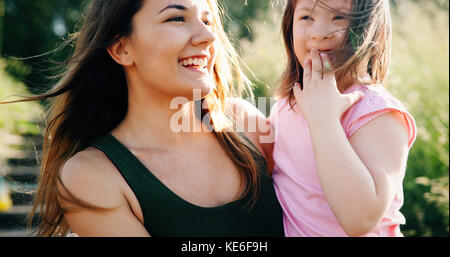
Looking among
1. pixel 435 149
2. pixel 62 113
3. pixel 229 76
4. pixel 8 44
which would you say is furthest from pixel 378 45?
pixel 8 44

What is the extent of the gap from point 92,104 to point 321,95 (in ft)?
4.02

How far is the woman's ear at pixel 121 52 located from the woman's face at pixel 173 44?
61mm

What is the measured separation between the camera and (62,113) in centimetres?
Answer: 247

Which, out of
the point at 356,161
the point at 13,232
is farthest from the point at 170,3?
the point at 13,232

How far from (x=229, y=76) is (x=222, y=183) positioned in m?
0.70

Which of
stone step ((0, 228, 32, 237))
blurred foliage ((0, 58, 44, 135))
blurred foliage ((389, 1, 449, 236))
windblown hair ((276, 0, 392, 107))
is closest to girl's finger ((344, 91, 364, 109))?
windblown hair ((276, 0, 392, 107))

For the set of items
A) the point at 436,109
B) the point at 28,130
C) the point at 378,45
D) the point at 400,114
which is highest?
the point at 378,45

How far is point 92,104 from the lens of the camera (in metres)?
2.50

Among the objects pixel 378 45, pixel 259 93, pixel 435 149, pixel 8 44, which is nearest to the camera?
pixel 378 45

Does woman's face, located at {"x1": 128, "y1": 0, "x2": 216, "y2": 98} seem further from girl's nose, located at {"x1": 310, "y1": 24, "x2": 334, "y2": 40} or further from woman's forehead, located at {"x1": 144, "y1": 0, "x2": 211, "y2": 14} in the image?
girl's nose, located at {"x1": 310, "y1": 24, "x2": 334, "y2": 40}

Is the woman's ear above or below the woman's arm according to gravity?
above

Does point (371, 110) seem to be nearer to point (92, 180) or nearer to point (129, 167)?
point (129, 167)

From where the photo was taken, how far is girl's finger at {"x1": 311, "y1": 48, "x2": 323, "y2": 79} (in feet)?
6.97

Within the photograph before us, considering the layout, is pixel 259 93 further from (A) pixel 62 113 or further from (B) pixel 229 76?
(A) pixel 62 113
